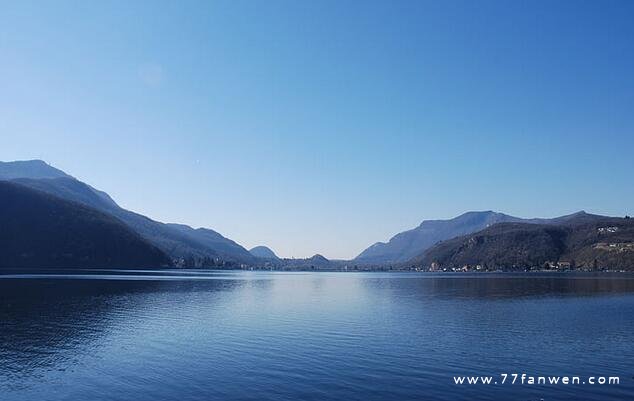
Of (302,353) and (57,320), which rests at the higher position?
(302,353)

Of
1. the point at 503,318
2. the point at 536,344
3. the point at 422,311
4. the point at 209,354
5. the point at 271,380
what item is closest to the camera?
the point at 271,380

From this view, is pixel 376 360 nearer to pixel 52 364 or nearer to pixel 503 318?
pixel 52 364

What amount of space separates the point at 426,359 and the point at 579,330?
34.7 metres

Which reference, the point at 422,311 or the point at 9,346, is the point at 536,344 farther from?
the point at 9,346

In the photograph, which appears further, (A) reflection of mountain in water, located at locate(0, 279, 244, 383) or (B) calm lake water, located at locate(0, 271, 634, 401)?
(A) reflection of mountain in water, located at locate(0, 279, 244, 383)

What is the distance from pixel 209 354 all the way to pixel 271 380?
14.3 m

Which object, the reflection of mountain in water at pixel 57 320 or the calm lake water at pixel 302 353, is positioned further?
the reflection of mountain in water at pixel 57 320

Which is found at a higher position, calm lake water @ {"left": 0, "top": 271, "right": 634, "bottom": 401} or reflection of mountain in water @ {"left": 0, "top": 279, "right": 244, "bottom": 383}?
calm lake water @ {"left": 0, "top": 271, "right": 634, "bottom": 401}

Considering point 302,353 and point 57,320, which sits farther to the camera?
point 57,320

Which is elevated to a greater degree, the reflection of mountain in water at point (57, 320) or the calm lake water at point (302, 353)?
the calm lake water at point (302, 353)

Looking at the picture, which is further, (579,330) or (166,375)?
(579,330)

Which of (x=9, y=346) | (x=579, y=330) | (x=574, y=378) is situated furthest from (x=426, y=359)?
(x=9, y=346)

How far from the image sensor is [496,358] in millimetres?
51188

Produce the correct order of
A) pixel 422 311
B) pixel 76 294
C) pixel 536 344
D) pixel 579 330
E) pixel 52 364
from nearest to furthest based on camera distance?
1. pixel 52 364
2. pixel 536 344
3. pixel 579 330
4. pixel 422 311
5. pixel 76 294
